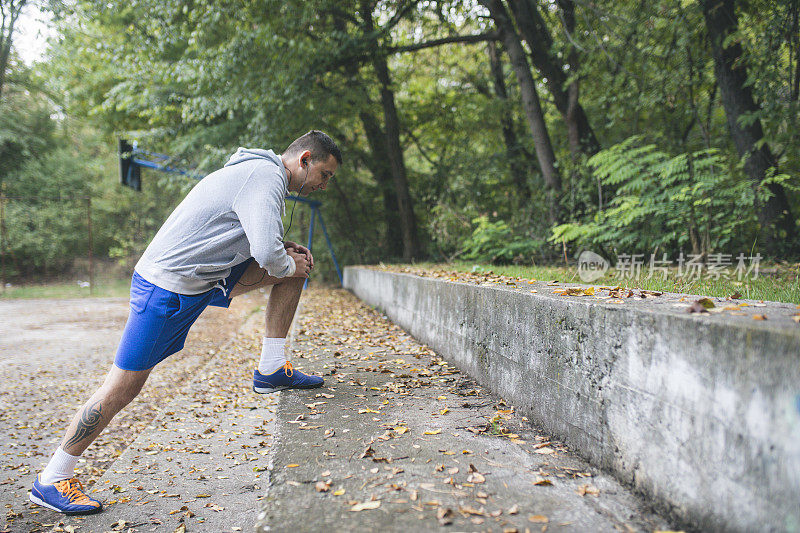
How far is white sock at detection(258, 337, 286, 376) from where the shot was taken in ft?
10.8

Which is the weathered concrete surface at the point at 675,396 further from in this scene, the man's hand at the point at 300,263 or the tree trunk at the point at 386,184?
the tree trunk at the point at 386,184

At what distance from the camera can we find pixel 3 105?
20.7m

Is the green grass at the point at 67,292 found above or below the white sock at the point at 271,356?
below

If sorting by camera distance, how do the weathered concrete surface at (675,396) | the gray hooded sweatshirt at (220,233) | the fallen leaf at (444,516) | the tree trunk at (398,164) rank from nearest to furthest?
the weathered concrete surface at (675,396) < the fallen leaf at (444,516) < the gray hooded sweatshirt at (220,233) < the tree trunk at (398,164)

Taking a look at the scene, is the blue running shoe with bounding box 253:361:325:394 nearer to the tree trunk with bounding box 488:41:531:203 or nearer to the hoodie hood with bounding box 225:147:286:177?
the hoodie hood with bounding box 225:147:286:177

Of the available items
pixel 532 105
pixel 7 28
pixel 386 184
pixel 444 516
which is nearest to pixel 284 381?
pixel 444 516

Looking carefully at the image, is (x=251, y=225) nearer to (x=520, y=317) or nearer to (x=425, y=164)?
(x=520, y=317)

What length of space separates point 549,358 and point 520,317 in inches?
14.8

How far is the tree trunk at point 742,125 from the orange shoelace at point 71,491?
757cm

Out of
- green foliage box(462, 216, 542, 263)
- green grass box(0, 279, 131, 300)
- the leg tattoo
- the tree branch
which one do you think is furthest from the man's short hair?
green grass box(0, 279, 131, 300)

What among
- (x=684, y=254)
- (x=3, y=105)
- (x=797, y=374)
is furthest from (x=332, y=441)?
(x=3, y=105)

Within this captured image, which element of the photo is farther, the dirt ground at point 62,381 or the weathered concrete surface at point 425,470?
the dirt ground at point 62,381

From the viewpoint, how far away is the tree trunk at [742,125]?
6574mm

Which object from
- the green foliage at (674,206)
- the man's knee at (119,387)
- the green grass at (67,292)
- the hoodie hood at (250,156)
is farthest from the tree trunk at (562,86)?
the green grass at (67,292)
